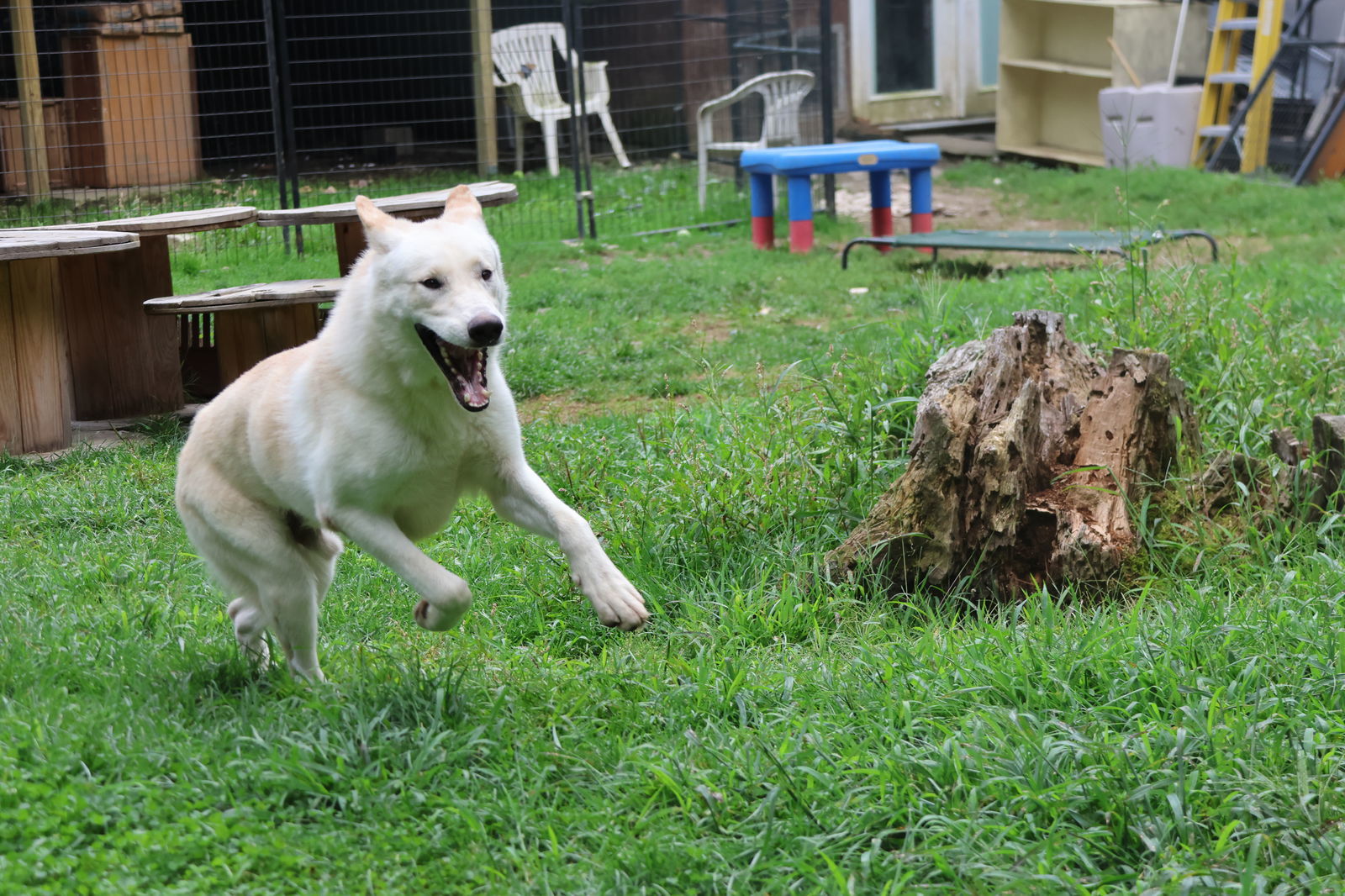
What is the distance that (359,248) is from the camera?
7.25m

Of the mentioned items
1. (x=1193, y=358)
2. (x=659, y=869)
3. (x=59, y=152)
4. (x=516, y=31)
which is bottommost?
(x=659, y=869)

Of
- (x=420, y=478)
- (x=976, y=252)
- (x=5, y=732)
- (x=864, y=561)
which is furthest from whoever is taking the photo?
(x=976, y=252)

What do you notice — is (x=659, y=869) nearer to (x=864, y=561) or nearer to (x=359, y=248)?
(x=864, y=561)

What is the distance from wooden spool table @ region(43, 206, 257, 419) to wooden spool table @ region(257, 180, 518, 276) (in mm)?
318

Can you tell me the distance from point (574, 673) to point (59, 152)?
11288mm

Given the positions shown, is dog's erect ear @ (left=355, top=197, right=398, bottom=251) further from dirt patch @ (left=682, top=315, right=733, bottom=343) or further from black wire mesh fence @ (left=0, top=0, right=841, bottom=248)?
black wire mesh fence @ (left=0, top=0, right=841, bottom=248)

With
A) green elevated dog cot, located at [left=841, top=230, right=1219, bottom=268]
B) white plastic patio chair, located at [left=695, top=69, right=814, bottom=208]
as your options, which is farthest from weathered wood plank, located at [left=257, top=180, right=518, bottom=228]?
white plastic patio chair, located at [left=695, top=69, right=814, bottom=208]

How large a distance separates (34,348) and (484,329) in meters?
4.10

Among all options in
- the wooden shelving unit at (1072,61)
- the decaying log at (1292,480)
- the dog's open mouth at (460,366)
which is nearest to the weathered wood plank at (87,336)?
the dog's open mouth at (460,366)

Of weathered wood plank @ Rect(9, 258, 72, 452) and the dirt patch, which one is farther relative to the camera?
the dirt patch

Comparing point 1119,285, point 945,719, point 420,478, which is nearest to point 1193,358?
point 1119,285

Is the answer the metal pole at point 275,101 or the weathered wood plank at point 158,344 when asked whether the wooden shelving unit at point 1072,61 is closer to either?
the metal pole at point 275,101

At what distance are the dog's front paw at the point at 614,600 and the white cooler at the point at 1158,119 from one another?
12130 mm

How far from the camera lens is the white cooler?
13773mm
